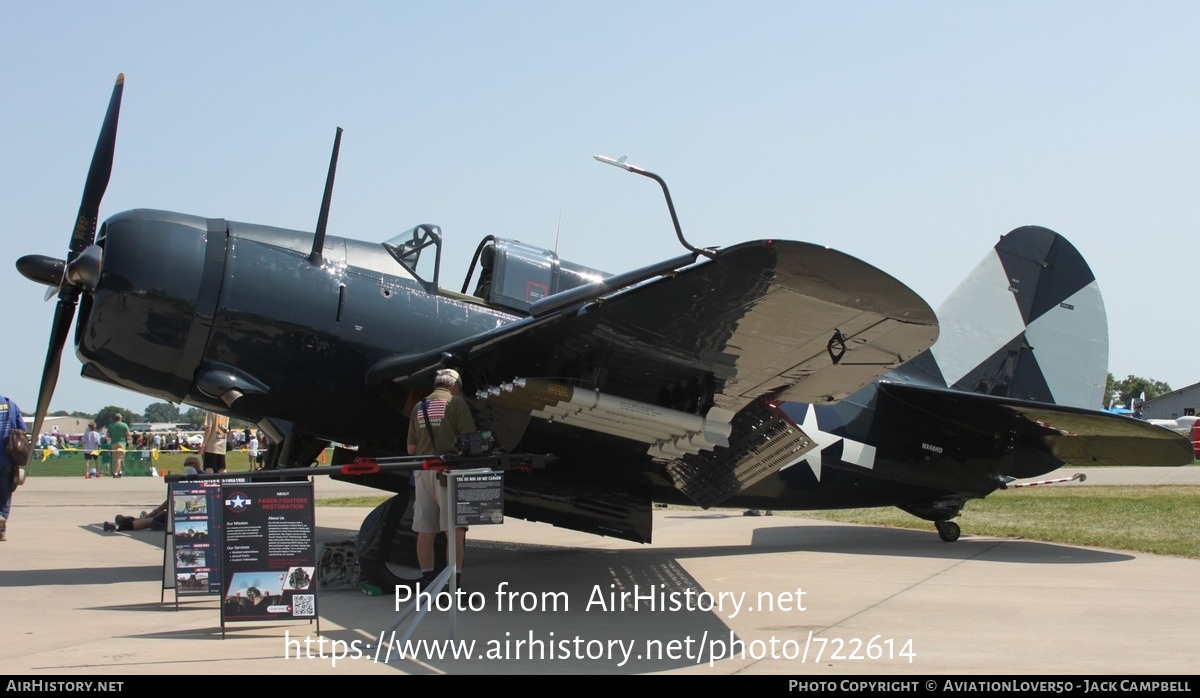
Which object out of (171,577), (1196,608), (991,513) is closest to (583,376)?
(171,577)

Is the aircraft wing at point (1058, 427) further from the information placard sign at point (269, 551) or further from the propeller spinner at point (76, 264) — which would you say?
the propeller spinner at point (76, 264)

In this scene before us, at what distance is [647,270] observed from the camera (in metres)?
5.90

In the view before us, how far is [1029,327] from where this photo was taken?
36.1ft

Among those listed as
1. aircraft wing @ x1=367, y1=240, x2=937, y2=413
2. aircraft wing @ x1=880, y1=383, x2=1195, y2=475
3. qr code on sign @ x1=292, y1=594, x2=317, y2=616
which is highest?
aircraft wing @ x1=367, y1=240, x2=937, y2=413

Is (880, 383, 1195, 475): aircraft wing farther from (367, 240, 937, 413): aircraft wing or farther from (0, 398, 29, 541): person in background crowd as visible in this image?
(0, 398, 29, 541): person in background crowd

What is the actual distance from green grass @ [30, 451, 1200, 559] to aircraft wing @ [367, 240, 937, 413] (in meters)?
5.36

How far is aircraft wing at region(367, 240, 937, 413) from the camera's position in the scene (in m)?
5.34

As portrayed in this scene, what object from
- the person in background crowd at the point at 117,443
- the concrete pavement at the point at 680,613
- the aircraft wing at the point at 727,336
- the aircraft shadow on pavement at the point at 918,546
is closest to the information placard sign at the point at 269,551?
the concrete pavement at the point at 680,613

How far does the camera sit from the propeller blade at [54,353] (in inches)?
307

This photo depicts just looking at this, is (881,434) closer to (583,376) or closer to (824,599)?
(824,599)

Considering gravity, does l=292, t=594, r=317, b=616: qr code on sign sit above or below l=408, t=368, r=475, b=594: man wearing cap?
below

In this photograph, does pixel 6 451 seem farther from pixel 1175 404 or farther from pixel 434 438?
pixel 1175 404

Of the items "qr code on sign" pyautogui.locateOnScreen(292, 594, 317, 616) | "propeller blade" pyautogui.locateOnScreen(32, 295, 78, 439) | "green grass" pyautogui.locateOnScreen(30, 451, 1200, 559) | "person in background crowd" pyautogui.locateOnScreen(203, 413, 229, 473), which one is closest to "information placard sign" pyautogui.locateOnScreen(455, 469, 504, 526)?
"qr code on sign" pyautogui.locateOnScreen(292, 594, 317, 616)

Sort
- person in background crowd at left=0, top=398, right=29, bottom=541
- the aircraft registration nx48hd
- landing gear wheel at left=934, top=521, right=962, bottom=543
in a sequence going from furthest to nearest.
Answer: landing gear wheel at left=934, top=521, right=962, bottom=543, person in background crowd at left=0, top=398, right=29, bottom=541, the aircraft registration nx48hd
